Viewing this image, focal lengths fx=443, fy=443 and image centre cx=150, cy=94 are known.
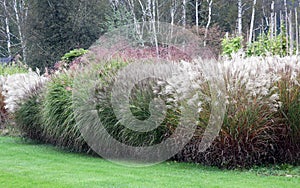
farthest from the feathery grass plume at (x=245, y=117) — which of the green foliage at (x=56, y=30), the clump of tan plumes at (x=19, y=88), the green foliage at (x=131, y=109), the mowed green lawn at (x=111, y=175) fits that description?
the green foliage at (x=56, y=30)

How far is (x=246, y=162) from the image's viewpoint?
582 cm

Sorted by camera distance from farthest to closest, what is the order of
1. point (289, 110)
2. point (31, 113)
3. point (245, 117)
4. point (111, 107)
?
point (31, 113), point (111, 107), point (289, 110), point (245, 117)

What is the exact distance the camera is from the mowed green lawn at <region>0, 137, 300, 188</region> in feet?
15.7

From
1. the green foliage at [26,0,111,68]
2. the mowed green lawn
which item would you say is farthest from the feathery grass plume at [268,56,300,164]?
the green foliage at [26,0,111,68]

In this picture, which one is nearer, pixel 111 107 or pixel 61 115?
pixel 111 107

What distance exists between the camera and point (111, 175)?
17.3 ft

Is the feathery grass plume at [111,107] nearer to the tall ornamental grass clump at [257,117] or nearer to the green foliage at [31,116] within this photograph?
the tall ornamental grass clump at [257,117]

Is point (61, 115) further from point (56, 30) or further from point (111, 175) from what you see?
point (56, 30)

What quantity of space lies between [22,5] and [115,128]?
74.2ft

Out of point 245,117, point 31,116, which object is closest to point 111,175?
point 245,117

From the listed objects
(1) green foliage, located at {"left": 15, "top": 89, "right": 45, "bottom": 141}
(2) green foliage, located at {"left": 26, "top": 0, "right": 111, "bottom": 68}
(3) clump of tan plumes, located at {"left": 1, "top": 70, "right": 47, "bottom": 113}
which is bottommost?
(1) green foliage, located at {"left": 15, "top": 89, "right": 45, "bottom": 141}

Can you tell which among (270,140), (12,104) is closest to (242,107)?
(270,140)

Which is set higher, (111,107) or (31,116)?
(111,107)

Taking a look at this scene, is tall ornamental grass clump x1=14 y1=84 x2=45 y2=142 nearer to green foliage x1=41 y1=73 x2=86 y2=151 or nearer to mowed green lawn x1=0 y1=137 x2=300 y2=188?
green foliage x1=41 y1=73 x2=86 y2=151
